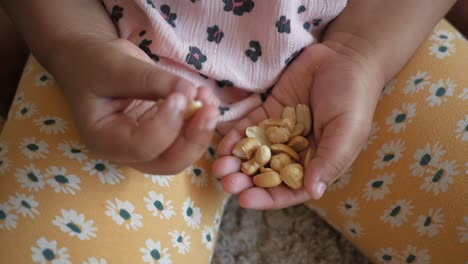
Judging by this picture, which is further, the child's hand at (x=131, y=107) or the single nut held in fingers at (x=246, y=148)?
the single nut held in fingers at (x=246, y=148)

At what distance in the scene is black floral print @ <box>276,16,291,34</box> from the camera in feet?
1.73

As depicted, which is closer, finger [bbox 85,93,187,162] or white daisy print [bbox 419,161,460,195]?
finger [bbox 85,93,187,162]

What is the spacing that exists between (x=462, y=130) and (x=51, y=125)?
461 mm

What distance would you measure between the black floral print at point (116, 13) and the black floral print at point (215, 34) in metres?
0.11

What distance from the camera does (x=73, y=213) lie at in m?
0.46

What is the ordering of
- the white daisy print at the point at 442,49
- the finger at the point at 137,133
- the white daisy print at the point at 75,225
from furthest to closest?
the white daisy print at the point at 442,49
the white daisy print at the point at 75,225
the finger at the point at 137,133

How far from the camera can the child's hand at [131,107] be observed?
0.37 m

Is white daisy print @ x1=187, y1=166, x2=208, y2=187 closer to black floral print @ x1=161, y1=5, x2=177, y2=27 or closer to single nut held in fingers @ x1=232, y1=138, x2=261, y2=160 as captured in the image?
single nut held in fingers @ x1=232, y1=138, x2=261, y2=160

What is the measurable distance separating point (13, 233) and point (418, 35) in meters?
0.51

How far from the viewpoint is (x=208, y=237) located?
55 centimetres

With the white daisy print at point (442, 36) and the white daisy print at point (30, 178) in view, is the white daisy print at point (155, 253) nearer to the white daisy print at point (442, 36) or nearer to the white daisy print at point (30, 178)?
the white daisy print at point (30, 178)

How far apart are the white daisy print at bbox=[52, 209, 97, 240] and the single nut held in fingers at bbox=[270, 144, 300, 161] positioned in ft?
0.68

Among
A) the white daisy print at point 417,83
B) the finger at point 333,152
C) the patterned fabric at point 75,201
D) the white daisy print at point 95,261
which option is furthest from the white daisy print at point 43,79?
the white daisy print at point 417,83

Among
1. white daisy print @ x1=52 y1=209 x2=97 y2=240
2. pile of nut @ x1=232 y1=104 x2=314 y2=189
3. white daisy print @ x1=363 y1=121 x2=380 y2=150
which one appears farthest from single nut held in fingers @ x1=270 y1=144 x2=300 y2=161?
white daisy print @ x1=52 y1=209 x2=97 y2=240
